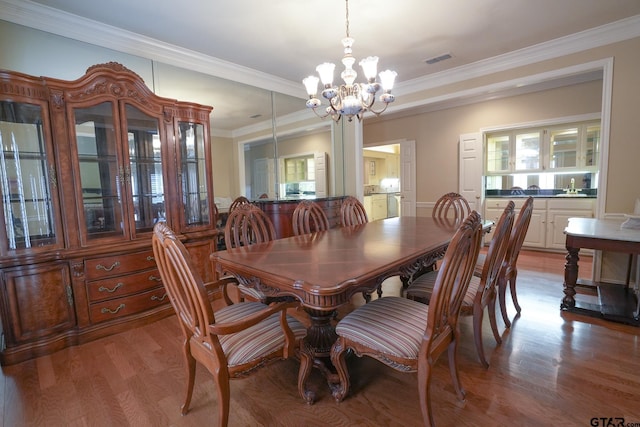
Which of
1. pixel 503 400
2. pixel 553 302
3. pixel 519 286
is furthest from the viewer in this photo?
pixel 519 286

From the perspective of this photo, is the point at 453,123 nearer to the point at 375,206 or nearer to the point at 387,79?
the point at 375,206

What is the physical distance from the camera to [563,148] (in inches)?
191

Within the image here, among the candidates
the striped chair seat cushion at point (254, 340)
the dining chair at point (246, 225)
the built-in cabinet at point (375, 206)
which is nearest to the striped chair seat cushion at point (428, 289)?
the striped chair seat cushion at point (254, 340)

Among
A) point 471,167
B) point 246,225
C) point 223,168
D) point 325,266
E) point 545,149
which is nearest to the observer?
point 325,266

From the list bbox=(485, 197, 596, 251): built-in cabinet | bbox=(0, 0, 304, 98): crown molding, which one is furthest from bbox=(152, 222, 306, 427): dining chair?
bbox=(485, 197, 596, 251): built-in cabinet

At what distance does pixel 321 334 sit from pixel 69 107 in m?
2.44

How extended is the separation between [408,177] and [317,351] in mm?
4919

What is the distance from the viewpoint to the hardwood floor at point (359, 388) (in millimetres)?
1482

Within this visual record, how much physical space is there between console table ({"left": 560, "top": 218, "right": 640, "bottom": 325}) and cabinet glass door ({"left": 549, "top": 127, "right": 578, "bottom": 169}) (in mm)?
A: 2359

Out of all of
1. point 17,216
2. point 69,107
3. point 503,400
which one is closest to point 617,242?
point 503,400

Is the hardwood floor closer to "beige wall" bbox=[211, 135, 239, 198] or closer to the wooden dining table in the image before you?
the wooden dining table

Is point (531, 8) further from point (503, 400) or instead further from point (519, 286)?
point (503, 400)

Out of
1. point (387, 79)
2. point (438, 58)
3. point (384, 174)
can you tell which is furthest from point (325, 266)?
point (384, 174)

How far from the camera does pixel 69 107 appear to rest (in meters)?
2.20
